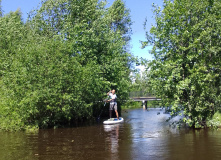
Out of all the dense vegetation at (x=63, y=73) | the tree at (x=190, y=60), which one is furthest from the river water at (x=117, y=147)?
the dense vegetation at (x=63, y=73)

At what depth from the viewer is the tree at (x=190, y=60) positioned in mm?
14391

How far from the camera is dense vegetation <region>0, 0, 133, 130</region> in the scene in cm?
1667

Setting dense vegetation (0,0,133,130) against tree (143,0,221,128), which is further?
dense vegetation (0,0,133,130)

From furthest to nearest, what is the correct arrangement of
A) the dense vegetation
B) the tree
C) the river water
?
the dense vegetation < the tree < the river water

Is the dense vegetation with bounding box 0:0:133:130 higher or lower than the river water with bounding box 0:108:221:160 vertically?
higher

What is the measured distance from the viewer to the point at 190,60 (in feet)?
47.6

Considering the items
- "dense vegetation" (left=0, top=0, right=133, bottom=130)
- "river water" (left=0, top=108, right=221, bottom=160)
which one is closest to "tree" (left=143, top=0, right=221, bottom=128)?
"river water" (left=0, top=108, right=221, bottom=160)

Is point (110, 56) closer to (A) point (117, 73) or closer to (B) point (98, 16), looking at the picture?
(A) point (117, 73)

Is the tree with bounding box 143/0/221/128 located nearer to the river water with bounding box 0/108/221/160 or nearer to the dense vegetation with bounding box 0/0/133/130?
the river water with bounding box 0/108/221/160

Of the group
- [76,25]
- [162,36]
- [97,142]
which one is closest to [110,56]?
[76,25]

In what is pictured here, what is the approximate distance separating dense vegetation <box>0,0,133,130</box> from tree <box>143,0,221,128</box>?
517 centimetres

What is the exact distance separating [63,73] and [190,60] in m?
7.35

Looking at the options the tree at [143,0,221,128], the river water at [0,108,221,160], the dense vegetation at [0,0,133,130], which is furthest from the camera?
the dense vegetation at [0,0,133,130]

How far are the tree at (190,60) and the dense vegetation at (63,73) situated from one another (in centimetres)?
517
